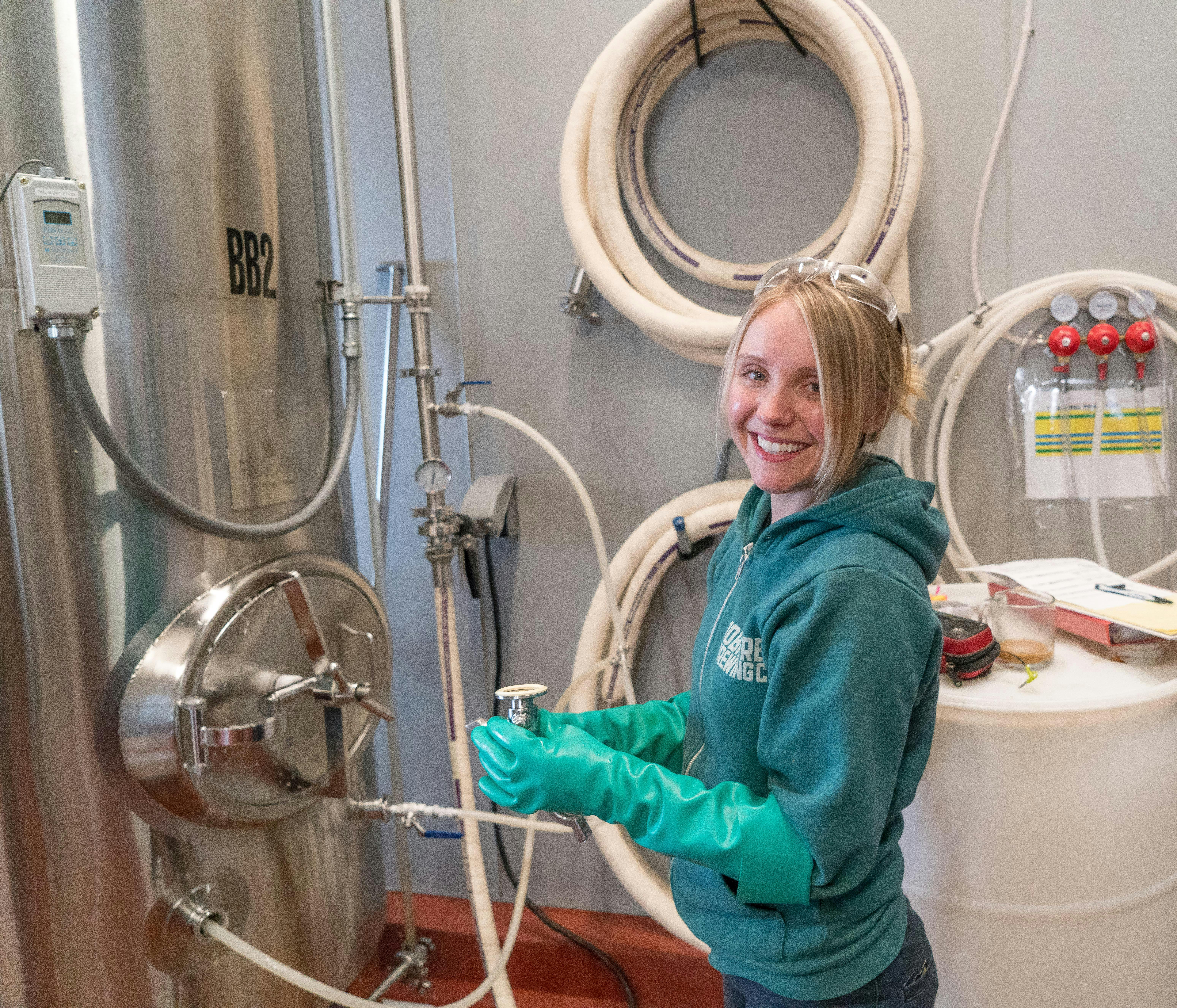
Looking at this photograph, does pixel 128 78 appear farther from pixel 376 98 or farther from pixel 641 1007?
pixel 641 1007

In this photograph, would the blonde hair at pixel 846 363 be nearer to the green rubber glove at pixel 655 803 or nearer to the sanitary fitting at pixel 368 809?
the green rubber glove at pixel 655 803

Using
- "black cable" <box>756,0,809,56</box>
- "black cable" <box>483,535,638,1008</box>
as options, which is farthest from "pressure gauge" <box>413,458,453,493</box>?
"black cable" <box>756,0,809,56</box>

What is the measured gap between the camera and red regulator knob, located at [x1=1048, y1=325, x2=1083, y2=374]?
5.31 feet

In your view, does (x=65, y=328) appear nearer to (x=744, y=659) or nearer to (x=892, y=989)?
(x=744, y=659)

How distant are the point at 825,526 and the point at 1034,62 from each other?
1.26m

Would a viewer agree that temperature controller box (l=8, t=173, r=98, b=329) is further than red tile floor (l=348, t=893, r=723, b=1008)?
No

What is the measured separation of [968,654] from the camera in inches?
47.2

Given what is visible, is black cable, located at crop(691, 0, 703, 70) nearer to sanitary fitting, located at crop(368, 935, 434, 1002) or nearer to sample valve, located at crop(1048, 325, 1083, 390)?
sample valve, located at crop(1048, 325, 1083, 390)

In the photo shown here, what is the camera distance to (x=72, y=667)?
3.49ft

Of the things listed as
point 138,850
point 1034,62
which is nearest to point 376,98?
point 1034,62

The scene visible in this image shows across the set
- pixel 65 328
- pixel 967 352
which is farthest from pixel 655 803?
pixel 967 352

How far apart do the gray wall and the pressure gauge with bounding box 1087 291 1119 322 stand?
0.24 feet

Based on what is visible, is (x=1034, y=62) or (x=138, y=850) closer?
(x=138, y=850)

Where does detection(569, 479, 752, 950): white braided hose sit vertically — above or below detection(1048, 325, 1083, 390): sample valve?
below
